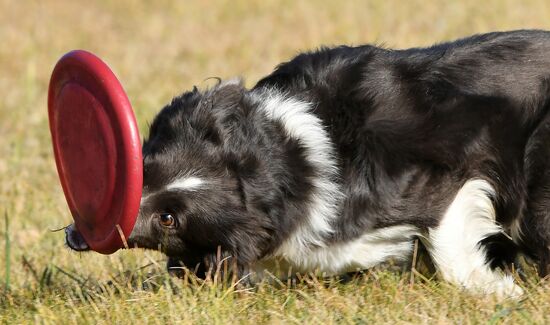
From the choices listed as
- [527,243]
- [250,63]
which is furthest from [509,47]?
[250,63]

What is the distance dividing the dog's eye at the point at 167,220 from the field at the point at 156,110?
30 cm

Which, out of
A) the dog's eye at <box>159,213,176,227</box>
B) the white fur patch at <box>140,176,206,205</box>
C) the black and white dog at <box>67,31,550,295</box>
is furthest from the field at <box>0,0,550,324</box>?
the white fur patch at <box>140,176,206,205</box>

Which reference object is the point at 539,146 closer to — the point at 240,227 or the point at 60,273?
the point at 240,227

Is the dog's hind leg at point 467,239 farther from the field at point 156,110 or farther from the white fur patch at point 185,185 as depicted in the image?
the white fur patch at point 185,185

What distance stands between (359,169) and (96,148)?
1.23m

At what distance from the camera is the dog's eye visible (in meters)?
4.58

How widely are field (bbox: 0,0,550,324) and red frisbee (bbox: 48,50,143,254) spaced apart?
0.35 m

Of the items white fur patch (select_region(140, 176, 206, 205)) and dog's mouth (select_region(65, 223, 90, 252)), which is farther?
dog's mouth (select_region(65, 223, 90, 252))

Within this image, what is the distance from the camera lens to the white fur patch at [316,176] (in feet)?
15.6

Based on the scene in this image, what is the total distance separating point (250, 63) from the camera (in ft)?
36.3

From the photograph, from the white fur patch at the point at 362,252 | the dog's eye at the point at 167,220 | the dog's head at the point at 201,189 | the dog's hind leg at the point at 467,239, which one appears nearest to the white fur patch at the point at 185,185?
the dog's head at the point at 201,189

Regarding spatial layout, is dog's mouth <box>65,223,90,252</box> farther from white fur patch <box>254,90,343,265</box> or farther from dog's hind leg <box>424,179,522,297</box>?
dog's hind leg <box>424,179,522,297</box>

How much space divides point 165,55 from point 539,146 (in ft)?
23.8

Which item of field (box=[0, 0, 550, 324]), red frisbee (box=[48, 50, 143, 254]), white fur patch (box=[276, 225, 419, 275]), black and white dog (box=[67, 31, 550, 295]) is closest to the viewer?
red frisbee (box=[48, 50, 143, 254])
